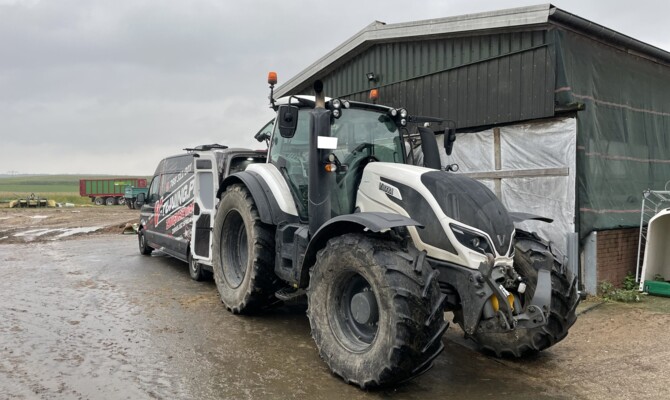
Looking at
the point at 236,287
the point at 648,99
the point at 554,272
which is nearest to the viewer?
the point at 554,272

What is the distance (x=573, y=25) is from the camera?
265 inches

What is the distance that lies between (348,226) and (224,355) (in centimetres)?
166

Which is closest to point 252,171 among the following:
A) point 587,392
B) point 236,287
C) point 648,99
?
point 236,287

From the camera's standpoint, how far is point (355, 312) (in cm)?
398

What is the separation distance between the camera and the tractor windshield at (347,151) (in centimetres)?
482

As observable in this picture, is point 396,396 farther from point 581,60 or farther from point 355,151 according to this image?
point 581,60

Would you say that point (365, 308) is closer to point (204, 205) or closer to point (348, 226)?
point (348, 226)

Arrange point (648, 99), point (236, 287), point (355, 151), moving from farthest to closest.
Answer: point (648, 99), point (236, 287), point (355, 151)

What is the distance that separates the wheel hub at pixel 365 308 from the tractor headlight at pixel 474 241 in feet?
2.66

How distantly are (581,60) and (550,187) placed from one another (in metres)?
1.82

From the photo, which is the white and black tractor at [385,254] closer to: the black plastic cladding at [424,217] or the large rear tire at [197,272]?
the black plastic cladding at [424,217]

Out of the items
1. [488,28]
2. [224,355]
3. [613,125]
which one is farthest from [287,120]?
[613,125]

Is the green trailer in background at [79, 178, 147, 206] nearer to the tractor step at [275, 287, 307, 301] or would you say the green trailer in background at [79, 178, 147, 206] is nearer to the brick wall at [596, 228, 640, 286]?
the tractor step at [275, 287, 307, 301]

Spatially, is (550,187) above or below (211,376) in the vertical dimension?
above
